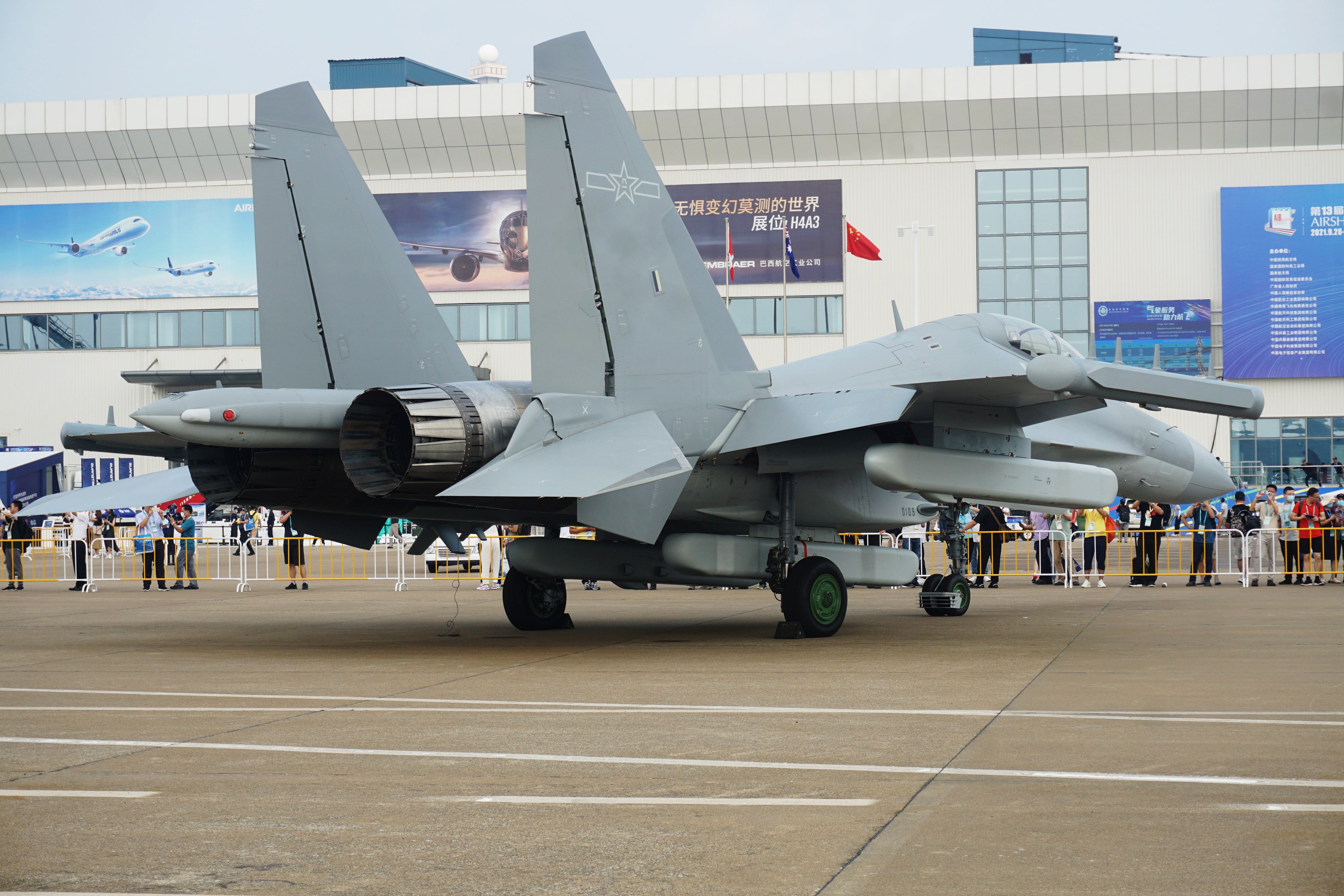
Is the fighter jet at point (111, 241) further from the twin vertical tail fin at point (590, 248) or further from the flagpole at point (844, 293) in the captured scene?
the twin vertical tail fin at point (590, 248)

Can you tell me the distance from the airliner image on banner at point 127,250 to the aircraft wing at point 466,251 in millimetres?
7648

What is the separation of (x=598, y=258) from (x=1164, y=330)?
44.5m

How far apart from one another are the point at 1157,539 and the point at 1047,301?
31.2 m

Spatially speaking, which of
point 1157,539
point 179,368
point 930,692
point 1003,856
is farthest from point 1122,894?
point 179,368

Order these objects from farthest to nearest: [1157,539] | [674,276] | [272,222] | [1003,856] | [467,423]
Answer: [1157,539], [272,222], [674,276], [467,423], [1003,856]

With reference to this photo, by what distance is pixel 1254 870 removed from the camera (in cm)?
444

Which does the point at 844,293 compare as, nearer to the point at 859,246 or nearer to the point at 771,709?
the point at 859,246

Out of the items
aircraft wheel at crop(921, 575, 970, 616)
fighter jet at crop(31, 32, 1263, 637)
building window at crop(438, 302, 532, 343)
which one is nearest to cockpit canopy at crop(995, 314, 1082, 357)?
fighter jet at crop(31, 32, 1263, 637)

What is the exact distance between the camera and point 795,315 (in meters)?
53.2

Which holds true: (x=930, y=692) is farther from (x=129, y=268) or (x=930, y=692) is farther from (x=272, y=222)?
(x=129, y=268)

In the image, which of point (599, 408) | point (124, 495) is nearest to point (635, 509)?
point (599, 408)

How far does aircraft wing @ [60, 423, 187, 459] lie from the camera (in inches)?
504

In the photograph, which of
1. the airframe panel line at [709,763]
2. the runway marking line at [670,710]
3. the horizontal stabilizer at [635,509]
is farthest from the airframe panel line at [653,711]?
the horizontal stabilizer at [635,509]

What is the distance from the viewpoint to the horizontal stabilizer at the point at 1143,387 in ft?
39.2
